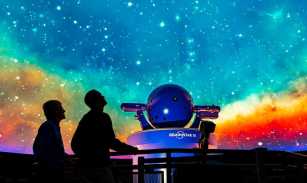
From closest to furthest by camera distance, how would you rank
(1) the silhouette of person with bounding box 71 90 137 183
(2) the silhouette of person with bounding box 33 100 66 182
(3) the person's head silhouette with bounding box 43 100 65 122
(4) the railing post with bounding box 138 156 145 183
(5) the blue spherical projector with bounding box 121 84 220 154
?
(1) the silhouette of person with bounding box 71 90 137 183 → (2) the silhouette of person with bounding box 33 100 66 182 → (3) the person's head silhouette with bounding box 43 100 65 122 → (4) the railing post with bounding box 138 156 145 183 → (5) the blue spherical projector with bounding box 121 84 220 154

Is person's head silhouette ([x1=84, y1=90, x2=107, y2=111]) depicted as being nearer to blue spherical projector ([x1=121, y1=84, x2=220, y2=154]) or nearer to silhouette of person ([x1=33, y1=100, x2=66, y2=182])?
silhouette of person ([x1=33, y1=100, x2=66, y2=182])

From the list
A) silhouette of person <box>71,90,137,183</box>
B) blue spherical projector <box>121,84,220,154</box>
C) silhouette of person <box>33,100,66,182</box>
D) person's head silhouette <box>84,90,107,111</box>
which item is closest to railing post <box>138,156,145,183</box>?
silhouette of person <box>33,100,66,182</box>

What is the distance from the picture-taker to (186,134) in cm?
2358

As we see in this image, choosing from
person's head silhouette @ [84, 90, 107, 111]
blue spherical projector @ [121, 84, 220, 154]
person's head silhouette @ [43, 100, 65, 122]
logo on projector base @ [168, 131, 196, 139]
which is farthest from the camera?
blue spherical projector @ [121, 84, 220, 154]

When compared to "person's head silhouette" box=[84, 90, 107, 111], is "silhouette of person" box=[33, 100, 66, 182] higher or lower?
lower

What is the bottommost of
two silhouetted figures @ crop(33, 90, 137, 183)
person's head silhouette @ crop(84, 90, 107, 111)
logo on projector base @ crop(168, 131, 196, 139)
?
two silhouetted figures @ crop(33, 90, 137, 183)

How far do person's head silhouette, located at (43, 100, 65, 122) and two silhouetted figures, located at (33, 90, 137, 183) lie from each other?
0.12 m

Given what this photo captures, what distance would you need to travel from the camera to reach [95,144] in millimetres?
4332

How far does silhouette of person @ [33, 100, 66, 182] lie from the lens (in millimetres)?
4652

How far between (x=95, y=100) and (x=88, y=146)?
0.50 m

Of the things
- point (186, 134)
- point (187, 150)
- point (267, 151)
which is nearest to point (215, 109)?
point (186, 134)

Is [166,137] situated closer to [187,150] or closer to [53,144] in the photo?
[187,150]

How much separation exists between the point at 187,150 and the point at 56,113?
3.66m

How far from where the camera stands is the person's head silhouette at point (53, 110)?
192 inches
